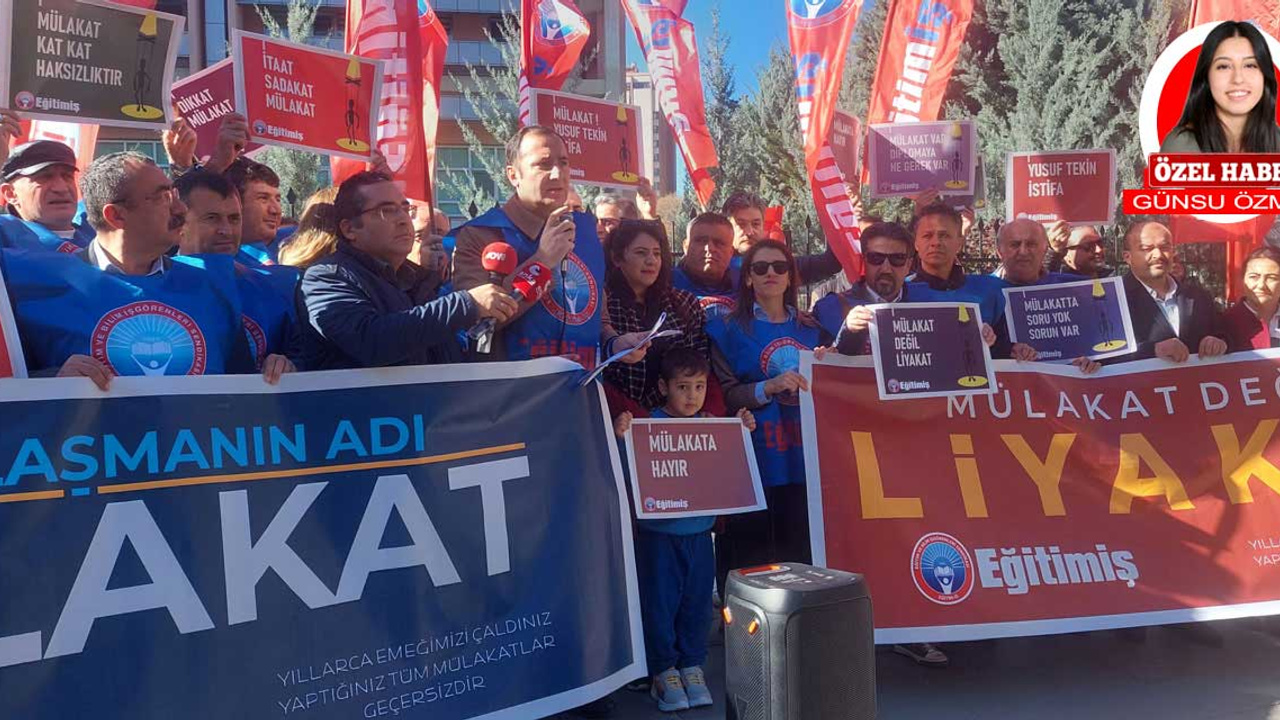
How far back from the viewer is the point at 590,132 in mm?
6734

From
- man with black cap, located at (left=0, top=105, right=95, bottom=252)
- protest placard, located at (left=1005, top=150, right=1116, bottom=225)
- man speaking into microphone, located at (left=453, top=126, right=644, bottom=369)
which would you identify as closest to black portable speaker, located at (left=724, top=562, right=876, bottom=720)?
man speaking into microphone, located at (left=453, top=126, right=644, bottom=369)

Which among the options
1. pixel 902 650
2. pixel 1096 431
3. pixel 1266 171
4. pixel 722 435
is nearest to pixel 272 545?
pixel 722 435

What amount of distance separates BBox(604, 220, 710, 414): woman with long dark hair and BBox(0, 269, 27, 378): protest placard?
82.2 inches

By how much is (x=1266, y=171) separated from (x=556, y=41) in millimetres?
5109

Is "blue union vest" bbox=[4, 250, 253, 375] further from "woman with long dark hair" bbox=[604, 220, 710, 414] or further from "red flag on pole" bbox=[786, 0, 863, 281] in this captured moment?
"red flag on pole" bbox=[786, 0, 863, 281]

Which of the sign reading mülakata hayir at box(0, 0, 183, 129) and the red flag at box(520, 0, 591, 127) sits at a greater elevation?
the red flag at box(520, 0, 591, 127)

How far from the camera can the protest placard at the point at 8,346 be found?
3115 millimetres

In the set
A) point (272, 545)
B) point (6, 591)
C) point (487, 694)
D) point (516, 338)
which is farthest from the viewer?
point (516, 338)

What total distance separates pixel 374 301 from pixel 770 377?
1.79 metres

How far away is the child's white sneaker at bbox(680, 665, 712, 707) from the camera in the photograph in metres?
4.25

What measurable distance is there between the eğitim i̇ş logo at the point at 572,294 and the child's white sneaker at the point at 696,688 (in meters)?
1.41

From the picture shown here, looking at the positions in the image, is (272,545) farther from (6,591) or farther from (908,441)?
(908,441)

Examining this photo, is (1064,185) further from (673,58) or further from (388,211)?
(388,211)

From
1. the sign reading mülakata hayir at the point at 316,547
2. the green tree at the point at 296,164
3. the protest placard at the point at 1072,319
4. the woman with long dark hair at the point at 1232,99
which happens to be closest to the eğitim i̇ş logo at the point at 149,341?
the sign reading mülakata hayir at the point at 316,547
